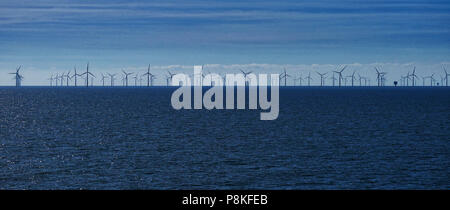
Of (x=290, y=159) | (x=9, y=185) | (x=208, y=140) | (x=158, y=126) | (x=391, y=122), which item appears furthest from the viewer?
(x=391, y=122)

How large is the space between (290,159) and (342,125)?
42.7 m

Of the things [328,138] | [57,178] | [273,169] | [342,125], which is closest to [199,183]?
[273,169]

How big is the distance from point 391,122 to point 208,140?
44800mm

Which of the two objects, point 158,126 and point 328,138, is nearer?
point 328,138

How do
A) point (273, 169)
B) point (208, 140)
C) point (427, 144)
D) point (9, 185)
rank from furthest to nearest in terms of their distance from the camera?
point (208, 140) → point (427, 144) → point (273, 169) → point (9, 185)
